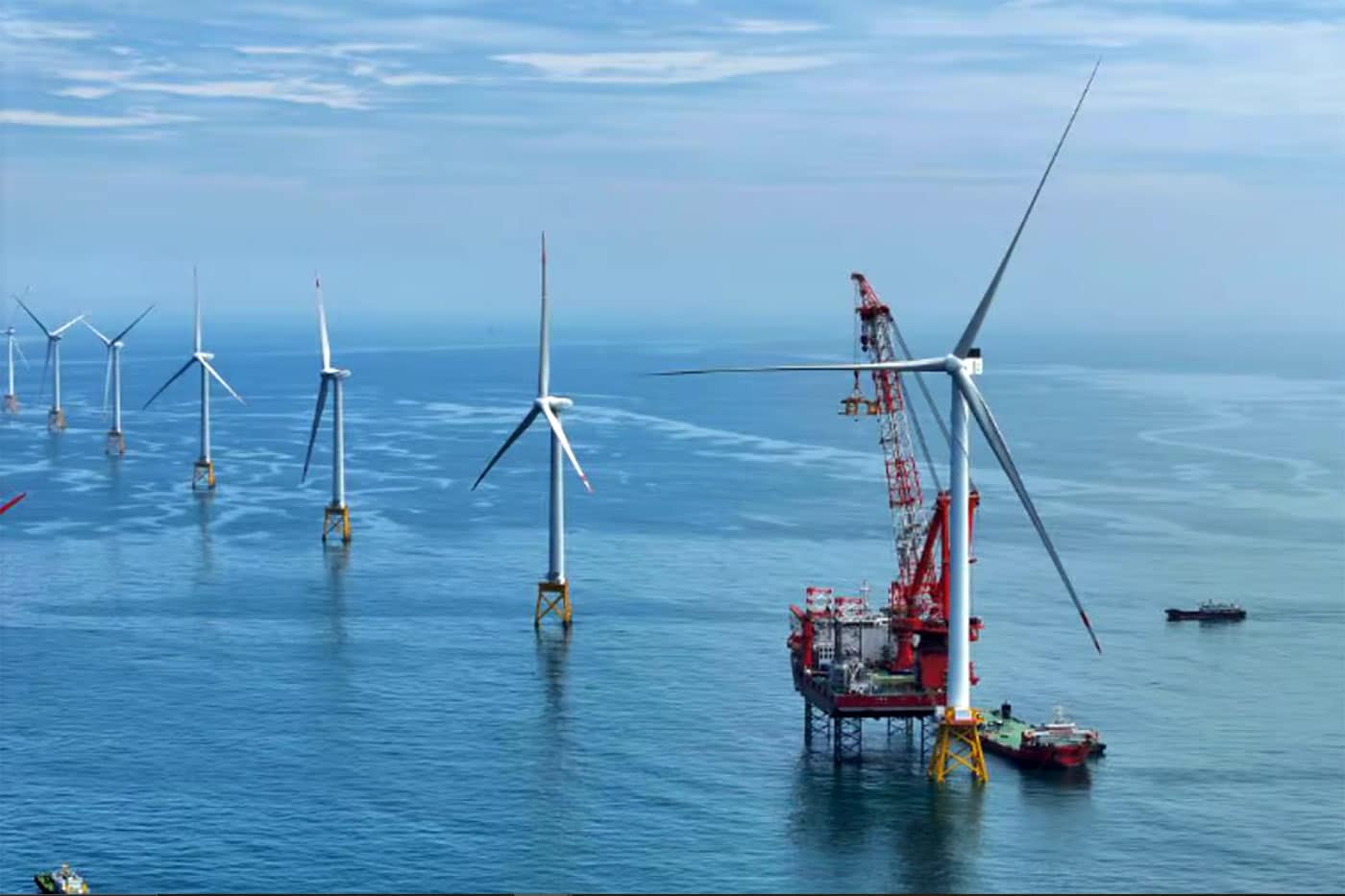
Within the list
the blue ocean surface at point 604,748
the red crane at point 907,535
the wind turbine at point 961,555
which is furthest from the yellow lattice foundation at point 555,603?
the wind turbine at point 961,555

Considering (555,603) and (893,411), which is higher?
(893,411)

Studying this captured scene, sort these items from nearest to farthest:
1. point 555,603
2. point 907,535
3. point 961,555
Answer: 1. point 961,555
2. point 907,535
3. point 555,603

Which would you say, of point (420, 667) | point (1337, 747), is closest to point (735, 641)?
point (420, 667)

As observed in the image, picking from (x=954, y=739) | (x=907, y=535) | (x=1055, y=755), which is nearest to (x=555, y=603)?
(x=907, y=535)

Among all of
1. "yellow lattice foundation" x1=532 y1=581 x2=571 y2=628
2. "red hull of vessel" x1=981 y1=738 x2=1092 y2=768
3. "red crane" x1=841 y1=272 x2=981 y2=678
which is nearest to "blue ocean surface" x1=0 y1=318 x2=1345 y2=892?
"red hull of vessel" x1=981 y1=738 x2=1092 y2=768

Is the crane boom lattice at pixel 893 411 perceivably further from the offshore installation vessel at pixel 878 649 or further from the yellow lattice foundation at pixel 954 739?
the yellow lattice foundation at pixel 954 739

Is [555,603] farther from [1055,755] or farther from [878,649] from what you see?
Result: [1055,755]
